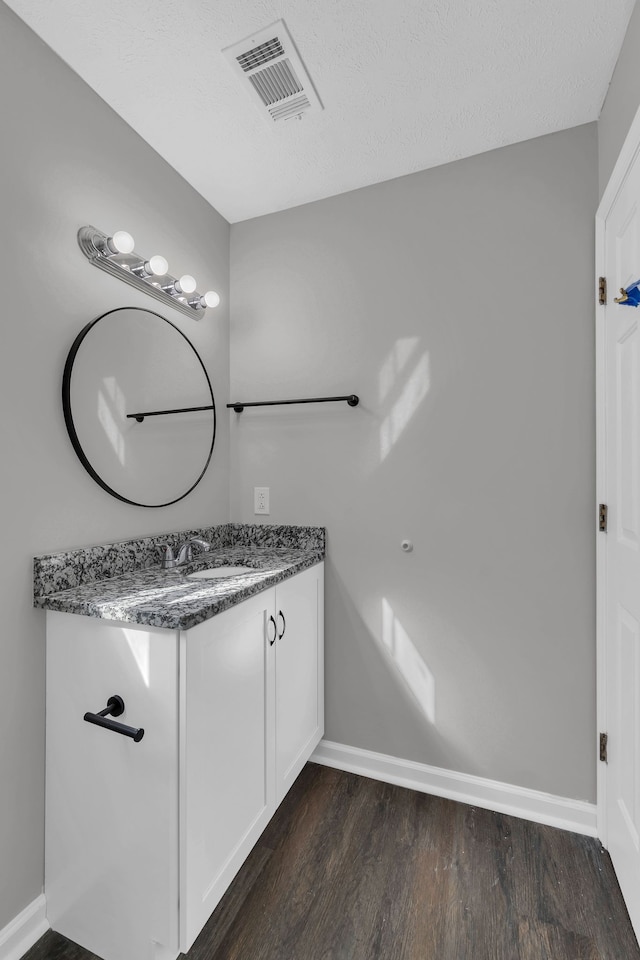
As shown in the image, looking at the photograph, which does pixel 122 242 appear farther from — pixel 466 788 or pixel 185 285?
pixel 466 788

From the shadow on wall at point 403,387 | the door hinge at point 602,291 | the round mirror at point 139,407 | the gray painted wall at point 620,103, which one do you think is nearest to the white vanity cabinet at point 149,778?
the round mirror at point 139,407

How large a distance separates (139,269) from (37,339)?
46 cm

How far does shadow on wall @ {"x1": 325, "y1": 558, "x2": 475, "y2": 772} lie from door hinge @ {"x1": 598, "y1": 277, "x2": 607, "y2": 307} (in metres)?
1.30

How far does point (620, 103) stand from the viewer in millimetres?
1278

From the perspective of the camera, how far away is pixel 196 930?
3.53 feet

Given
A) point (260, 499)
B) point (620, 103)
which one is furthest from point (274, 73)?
point (260, 499)

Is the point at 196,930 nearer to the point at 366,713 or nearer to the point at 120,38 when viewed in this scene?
the point at 366,713

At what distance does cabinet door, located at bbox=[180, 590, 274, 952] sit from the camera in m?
1.04

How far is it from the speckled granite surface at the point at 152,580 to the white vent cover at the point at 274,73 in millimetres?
1493

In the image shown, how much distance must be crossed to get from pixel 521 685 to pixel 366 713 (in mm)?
622

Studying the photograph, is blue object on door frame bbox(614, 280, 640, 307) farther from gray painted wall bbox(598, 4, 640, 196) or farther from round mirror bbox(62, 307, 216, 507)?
round mirror bbox(62, 307, 216, 507)

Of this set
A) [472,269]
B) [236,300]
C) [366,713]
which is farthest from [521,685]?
[236,300]

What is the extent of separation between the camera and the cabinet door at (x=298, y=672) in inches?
59.6

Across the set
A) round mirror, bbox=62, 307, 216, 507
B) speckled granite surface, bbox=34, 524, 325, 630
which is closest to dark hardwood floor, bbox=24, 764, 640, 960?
speckled granite surface, bbox=34, 524, 325, 630
